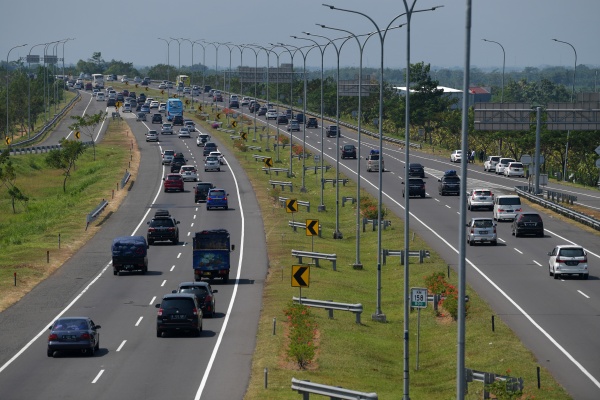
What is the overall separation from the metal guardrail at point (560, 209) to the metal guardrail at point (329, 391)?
46.9 meters

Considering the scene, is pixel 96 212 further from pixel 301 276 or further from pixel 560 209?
pixel 301 276

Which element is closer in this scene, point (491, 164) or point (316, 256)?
point (316, 256)

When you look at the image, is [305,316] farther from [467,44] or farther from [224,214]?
[224,214]

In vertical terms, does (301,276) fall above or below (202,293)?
above

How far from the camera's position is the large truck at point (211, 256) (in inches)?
2188

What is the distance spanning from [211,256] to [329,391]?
26.4 metres

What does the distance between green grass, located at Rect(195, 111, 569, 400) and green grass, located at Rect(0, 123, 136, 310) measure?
1216 cm

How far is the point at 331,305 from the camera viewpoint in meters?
47.7

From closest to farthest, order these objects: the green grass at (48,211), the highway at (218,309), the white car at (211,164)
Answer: the highway at (218,309) < the green grass at (48,211) < the white car at (211,164)

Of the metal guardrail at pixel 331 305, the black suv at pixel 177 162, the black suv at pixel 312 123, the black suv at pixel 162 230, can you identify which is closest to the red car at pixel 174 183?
the black suv at pixel 177 162

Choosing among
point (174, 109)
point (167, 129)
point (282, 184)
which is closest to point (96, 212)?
point (282, 184)

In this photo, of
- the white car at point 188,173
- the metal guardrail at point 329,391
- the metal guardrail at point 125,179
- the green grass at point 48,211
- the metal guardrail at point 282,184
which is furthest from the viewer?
the white car at point 188,173

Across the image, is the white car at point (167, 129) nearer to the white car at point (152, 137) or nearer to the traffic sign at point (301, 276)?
the white car at point (152, 137)

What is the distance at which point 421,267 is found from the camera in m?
60.7
